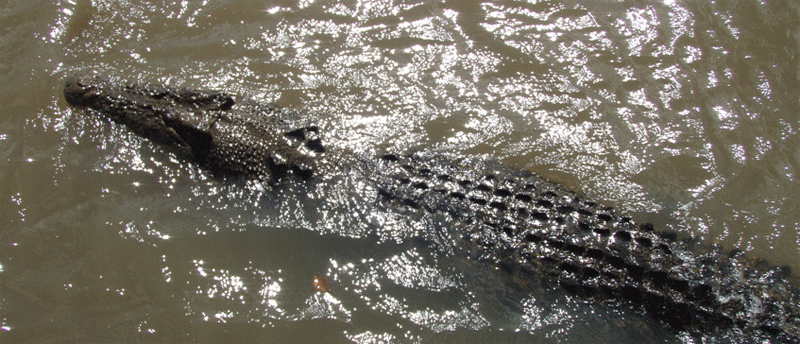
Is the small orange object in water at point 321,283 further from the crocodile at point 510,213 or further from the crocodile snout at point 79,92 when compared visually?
the crocodile snout at point 79,92

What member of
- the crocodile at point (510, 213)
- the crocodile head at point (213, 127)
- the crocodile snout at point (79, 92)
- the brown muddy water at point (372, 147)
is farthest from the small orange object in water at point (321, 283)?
the crocodile snout at point (79, 92)

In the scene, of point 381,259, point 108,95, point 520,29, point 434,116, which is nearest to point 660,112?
point 520,29

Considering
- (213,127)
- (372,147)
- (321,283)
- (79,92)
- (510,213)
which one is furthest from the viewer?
(79,92)

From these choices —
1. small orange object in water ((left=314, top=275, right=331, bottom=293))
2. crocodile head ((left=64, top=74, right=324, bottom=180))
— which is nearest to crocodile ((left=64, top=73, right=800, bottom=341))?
crocodile head ((left=64, top=74, right=324, bottom=180))

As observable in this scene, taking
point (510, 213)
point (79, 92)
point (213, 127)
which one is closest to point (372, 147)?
point (213, 127)

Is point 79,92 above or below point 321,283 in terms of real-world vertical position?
above

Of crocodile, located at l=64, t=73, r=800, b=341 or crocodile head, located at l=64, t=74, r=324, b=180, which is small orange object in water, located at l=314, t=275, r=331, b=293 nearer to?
crocodile, located at l=64, t=73, r=800, b=341

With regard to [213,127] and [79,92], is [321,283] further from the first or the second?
[79,92]

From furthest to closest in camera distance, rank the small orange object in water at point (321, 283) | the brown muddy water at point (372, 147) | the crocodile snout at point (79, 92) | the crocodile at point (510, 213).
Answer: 1. the crocodile snout at point (79, 92)
2. the small orange object in water at point (321, 283)
3. the brown muddy water at point (372, 147)
4. the crocodile at point (510, 213)
